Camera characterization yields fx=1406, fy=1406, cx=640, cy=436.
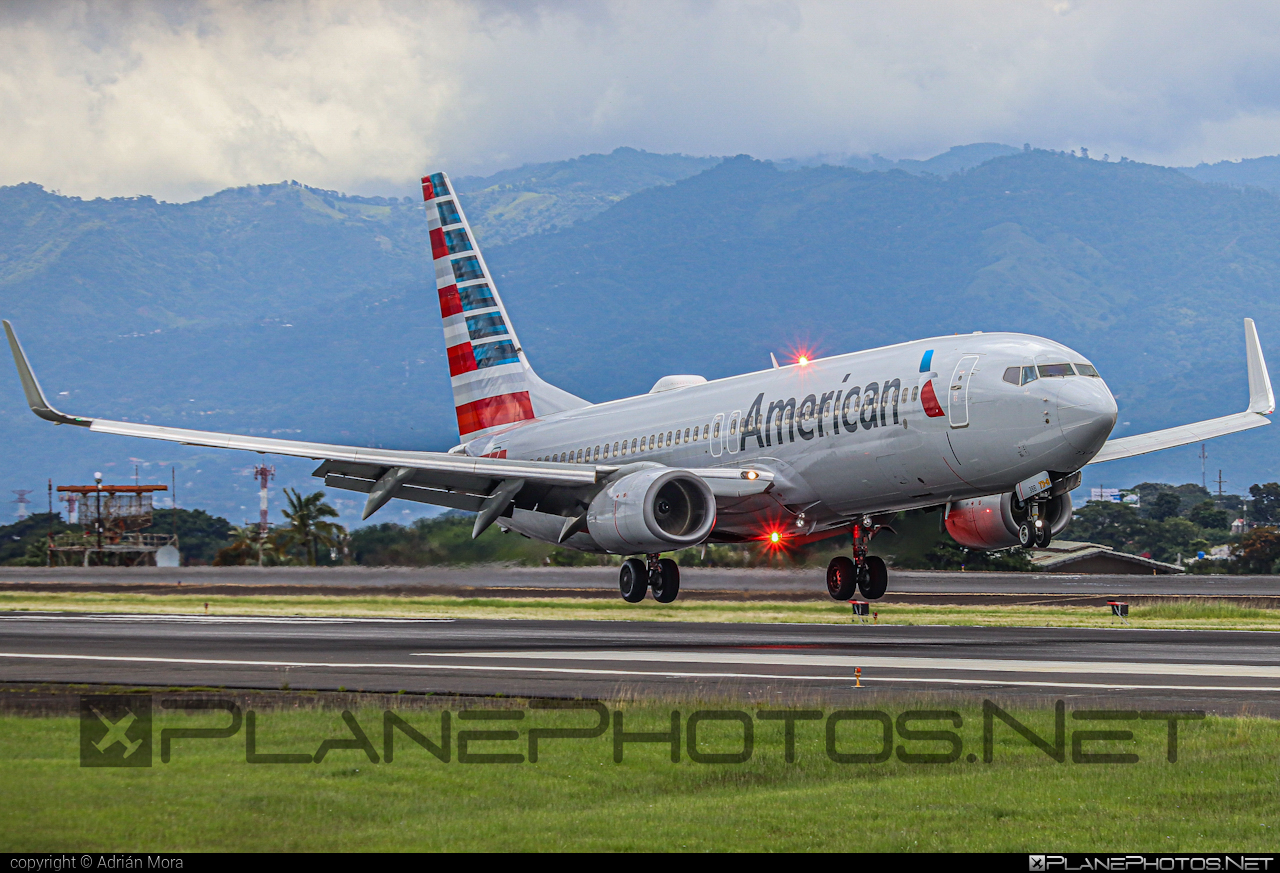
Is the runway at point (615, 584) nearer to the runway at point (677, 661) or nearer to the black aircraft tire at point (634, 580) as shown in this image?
the black aircraft tire at point (634, 580)

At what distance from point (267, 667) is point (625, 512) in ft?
40.3

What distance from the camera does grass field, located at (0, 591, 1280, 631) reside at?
145 ft

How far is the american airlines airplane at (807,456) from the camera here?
3050 cm

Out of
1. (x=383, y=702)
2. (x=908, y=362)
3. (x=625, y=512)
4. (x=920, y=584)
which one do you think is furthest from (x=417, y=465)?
(x=920, y=584)

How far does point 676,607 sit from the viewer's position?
1898 inches

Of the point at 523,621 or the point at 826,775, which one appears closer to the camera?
the point at 826,775

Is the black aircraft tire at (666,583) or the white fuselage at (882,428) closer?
the white fuselage at (882,428)

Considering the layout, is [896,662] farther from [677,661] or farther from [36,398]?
[36,398]

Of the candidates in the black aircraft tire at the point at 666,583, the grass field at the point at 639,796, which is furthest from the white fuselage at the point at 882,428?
the grass field at the point at 639,796

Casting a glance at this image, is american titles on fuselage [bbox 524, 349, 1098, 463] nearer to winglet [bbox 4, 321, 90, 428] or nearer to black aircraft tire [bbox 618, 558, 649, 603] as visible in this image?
black aircraft tire [bbox 618, 558, 649, 603]

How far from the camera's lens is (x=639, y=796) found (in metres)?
13.4

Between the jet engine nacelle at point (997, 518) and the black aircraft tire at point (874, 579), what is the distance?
2792mm
